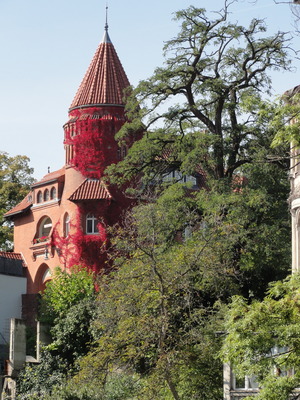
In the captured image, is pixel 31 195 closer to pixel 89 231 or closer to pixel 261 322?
pixel 89 231

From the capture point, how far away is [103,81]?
56.6 meters

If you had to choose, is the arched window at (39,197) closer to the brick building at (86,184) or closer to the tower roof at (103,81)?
the brick building at (86,184)

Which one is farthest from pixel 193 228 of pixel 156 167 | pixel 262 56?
pixel 262 56

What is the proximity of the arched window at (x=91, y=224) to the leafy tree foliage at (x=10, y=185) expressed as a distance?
516 inches

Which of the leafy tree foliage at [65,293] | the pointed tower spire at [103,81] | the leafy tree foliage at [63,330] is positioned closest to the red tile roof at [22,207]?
the pointed tower spire at [103,81]

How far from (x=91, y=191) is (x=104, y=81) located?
6.15 metres

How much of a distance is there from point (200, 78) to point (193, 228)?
7035 millimetres

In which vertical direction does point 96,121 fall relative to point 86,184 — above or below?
above

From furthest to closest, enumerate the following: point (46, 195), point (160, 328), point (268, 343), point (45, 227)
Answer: point (45, 227) → point (46, 195) → point (160, 328) → point (268, 343)

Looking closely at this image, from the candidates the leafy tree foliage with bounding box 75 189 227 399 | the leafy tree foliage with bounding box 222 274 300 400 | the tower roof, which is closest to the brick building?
the tower roof

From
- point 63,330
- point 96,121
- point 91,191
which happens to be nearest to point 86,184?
point 91,191

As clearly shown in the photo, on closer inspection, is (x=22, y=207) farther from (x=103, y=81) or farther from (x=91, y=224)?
(x=103, y=81)

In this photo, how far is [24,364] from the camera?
43.7 meters

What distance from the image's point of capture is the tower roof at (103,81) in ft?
183
